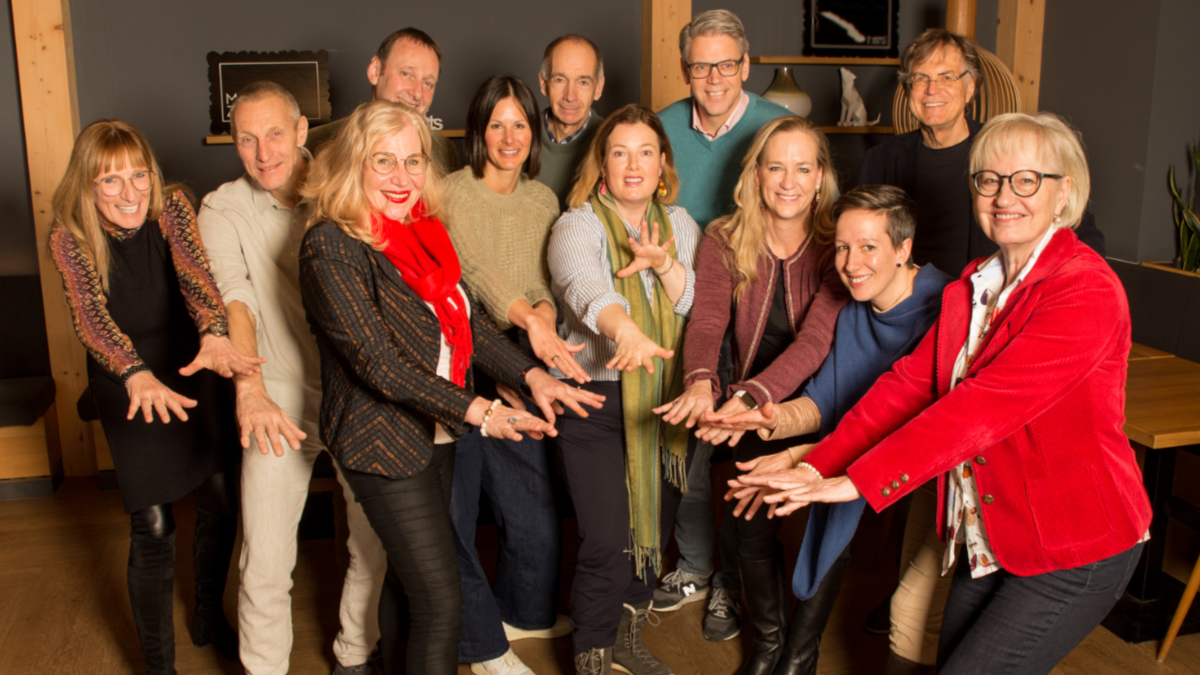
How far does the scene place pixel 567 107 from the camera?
2.78m

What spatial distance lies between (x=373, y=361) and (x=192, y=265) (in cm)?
71

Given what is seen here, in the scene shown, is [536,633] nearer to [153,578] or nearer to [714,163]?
[153,578]

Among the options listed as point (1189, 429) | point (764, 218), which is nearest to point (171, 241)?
point (764, 218)

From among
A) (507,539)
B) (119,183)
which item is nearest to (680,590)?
(507,539)

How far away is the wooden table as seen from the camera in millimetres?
2514

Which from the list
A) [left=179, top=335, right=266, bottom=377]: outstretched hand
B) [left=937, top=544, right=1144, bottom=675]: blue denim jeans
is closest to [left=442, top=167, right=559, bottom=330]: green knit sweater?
[left=179, top=335, right=266, bottom=377]: outstretched hand

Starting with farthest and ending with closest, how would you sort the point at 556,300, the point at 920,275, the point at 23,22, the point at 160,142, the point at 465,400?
the point at 160,142, the point at 23,22, the point at 556,300, the point at 920,275, the point at 465,400

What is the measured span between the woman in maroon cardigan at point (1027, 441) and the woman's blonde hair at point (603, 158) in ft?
2.91

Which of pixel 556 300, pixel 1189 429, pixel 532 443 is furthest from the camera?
pixel 532 443

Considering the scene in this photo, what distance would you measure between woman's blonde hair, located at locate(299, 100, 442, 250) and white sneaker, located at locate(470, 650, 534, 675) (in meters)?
1.31

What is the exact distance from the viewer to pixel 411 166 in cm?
197

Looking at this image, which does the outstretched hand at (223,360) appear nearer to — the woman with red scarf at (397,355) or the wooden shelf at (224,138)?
the woman with red scarf at (397,355)

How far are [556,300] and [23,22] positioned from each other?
9.36 ft

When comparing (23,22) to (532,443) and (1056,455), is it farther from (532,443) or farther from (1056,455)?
(1056,455)
